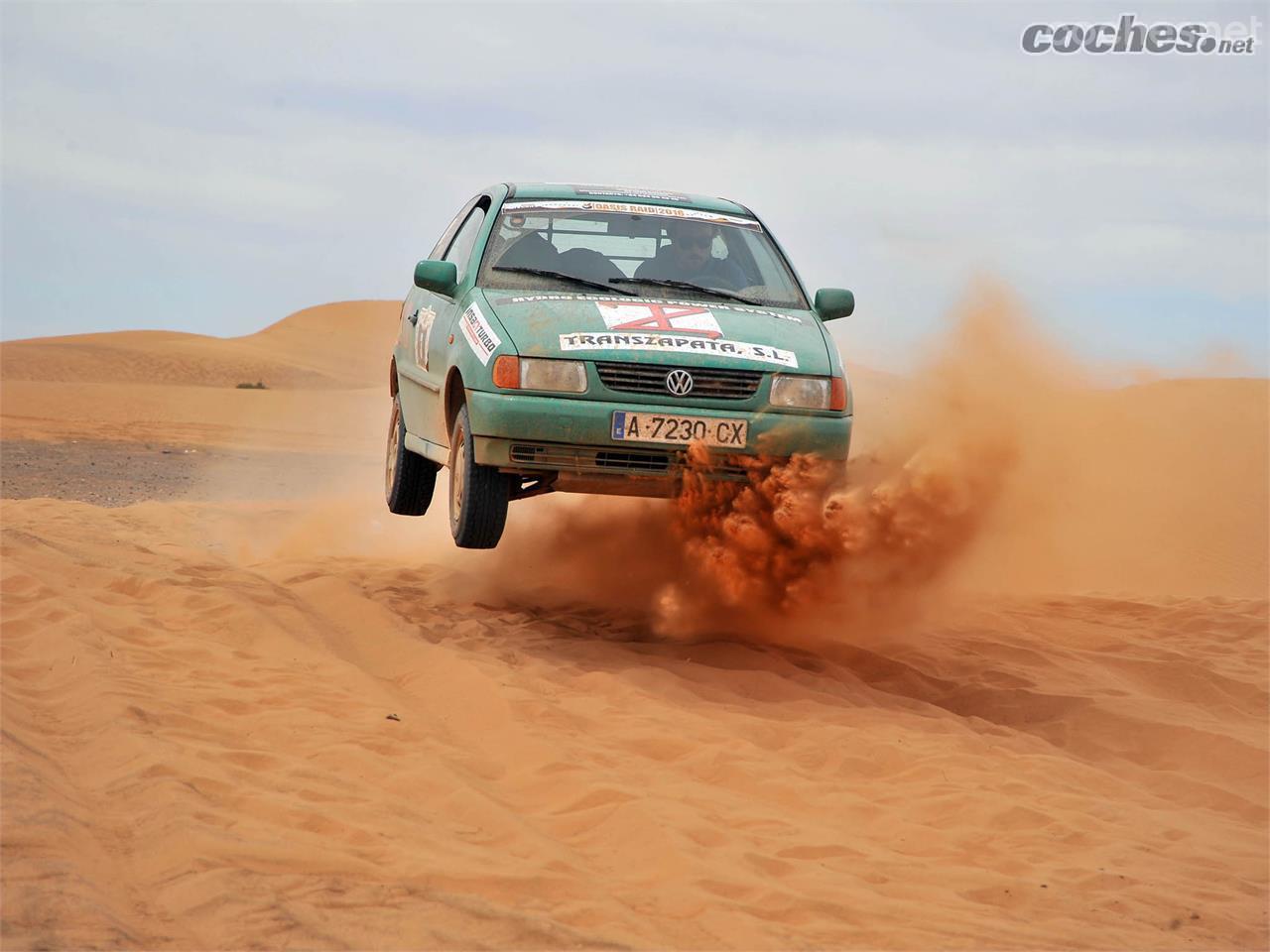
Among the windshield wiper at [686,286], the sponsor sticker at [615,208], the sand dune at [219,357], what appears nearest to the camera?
the windshield wiper at [686,286]

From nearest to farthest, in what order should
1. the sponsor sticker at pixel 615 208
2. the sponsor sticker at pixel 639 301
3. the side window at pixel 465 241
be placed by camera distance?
the sponsor sticker at pixel 639 301 → the sponsor sticker at pixel 615 208 → the side window at pixel 465 241

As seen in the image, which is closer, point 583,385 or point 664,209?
point 583,385

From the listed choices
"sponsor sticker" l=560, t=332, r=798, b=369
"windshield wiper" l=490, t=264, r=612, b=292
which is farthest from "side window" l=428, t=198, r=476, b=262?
"sponsor sticker" l=560, t=332, r=798, b=369

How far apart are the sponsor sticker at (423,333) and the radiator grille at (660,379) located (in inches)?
74.6

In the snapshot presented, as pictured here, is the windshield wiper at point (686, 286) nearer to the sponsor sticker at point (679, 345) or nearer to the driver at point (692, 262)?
the driver at point (692, 262)

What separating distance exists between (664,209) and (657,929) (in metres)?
5.22

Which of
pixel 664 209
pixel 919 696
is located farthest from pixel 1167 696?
pixel 664 209

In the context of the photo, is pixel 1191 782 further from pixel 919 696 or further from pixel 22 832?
pixel 22 832

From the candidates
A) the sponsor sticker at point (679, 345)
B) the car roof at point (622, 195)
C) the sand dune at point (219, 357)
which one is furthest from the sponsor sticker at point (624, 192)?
the sand dune at point (219, 357)

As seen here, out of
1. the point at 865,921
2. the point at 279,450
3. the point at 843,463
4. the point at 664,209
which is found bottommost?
the point at 279,450

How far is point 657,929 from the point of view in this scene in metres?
4.17

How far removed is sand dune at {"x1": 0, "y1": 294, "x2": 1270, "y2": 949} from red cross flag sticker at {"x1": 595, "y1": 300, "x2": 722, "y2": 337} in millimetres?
919

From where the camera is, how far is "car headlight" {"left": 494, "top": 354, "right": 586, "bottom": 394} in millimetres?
7059

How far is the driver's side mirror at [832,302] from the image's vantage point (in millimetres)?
8102
